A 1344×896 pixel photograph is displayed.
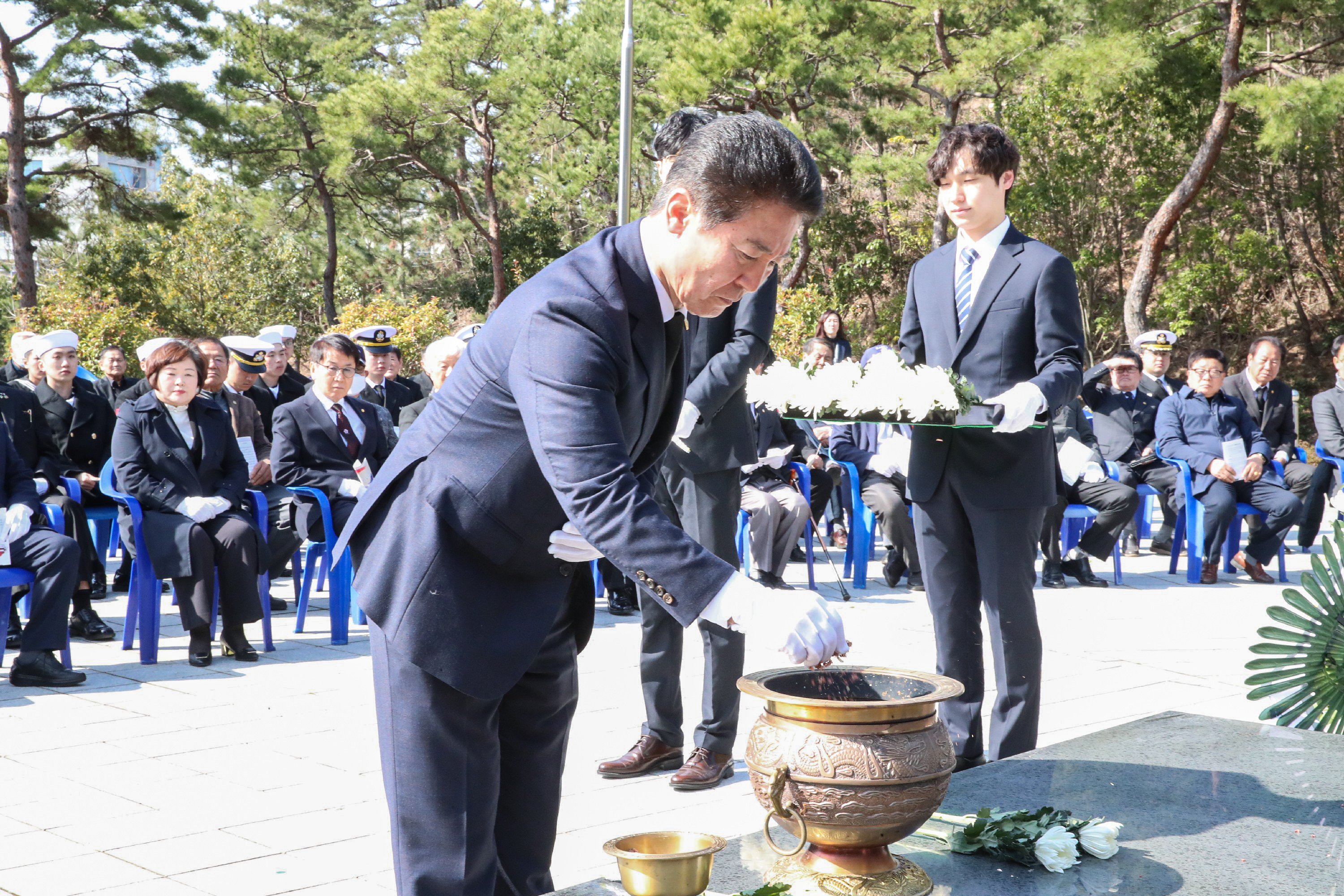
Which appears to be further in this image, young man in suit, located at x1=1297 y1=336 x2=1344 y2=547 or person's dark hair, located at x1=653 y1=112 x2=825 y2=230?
young man in suit, located at x1=1297 y1=336 x2=1344 y2=547

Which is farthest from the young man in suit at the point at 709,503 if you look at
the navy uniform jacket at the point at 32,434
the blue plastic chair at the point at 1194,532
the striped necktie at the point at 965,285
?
the blue plastic chair at the point at 1194,532

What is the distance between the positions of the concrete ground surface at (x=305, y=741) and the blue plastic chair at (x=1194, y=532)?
974mm

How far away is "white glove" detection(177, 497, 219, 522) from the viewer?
6102mm

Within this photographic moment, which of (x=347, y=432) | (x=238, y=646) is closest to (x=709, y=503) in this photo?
(x=238, y=646)

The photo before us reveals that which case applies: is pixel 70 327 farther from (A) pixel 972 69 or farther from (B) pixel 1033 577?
(B) pixel 1033 577

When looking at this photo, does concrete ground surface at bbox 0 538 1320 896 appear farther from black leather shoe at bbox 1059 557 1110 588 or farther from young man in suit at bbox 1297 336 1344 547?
young man in suit at bbox 1297 336 1344 547

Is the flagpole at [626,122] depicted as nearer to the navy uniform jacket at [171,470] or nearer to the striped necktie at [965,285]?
the navy uniform jacket at [171,470]

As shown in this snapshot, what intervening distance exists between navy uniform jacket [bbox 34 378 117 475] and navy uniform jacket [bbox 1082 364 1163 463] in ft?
22.9

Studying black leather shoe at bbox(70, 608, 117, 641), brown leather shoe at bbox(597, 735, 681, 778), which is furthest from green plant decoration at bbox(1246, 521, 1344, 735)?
black leather shoe at bbox(70, 608, 117, 641)

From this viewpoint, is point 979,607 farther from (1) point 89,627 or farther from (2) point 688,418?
Result: (1) point 89,627

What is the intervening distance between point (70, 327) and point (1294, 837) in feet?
72.1

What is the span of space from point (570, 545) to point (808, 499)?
23.0 ft

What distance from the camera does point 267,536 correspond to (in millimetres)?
7184

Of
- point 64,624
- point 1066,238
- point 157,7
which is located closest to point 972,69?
point 1066,238
